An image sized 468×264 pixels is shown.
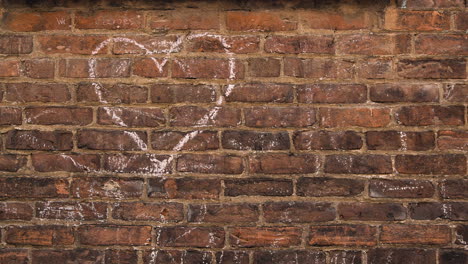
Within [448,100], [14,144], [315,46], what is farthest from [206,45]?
[448,100]

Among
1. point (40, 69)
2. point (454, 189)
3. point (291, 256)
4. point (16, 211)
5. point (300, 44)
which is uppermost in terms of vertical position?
point (300, 44)

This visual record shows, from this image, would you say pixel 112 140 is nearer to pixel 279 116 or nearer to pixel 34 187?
pixel 34 187

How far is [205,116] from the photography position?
4.60 feet

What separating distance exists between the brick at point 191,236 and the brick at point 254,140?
320 millimetres

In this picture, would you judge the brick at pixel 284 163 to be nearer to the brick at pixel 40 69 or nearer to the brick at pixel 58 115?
the brick at pixel 58 115

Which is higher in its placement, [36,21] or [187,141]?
[36,21]

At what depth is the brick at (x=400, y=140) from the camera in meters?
1.39

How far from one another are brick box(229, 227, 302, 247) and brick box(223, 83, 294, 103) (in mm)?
481

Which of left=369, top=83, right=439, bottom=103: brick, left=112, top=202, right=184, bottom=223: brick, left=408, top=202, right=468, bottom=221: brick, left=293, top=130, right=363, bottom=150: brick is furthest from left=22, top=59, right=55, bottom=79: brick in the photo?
left=408, top=202, right=468, bottom=221: brick

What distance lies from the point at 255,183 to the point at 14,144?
917 mm

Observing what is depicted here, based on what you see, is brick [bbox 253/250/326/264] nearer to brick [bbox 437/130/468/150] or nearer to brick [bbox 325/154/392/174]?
brick [bbox 325/154/392/174]

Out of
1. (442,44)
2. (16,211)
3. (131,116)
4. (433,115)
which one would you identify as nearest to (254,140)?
(131,116)

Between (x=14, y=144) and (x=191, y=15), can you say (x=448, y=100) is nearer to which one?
(x=191, y=15)

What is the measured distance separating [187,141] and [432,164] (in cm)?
91
